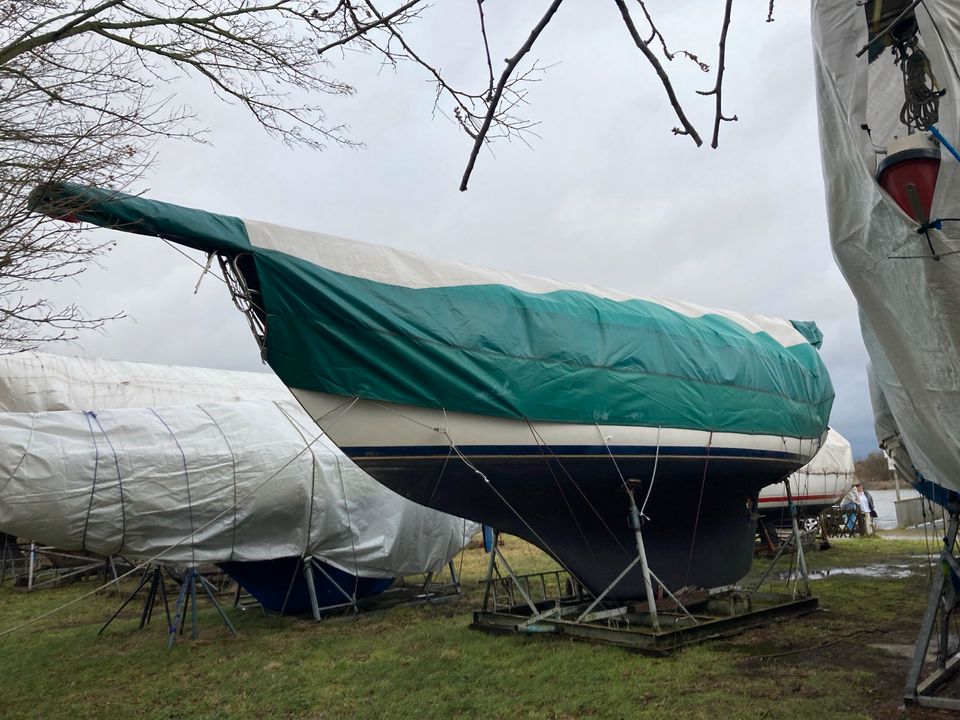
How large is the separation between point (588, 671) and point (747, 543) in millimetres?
4756

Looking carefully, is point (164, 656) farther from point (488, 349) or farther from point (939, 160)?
point (939, 160)

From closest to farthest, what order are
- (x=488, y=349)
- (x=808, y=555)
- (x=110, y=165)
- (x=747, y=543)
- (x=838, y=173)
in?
1. (x=838, y=173)
2. (x=110, y=165)
3. (x=488, y=349)
4. (x=747, y=543)
5. (x=808, y=555)

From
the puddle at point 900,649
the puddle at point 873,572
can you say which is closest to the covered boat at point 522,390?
the puddle at point 900,649

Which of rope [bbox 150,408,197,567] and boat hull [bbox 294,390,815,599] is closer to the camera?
boat hull [bbox 294,390,815,599]

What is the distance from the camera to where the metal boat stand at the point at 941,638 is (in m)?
5.46

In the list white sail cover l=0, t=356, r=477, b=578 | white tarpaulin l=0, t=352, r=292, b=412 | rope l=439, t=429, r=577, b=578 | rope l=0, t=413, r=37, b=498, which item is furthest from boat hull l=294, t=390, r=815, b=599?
white tarpaulin l=0, t=352, r=292, b=412

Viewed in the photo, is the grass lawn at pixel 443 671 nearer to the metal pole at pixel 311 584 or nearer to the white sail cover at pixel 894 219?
the metal pole at pixel 311 584

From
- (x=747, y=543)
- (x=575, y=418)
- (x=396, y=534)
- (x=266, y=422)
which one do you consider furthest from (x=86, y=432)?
(x=747, y=543)

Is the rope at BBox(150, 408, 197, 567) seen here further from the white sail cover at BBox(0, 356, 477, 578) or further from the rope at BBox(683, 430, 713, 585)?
the rope at BBox(683, 430, 713, 585)

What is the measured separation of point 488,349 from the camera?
7695mm

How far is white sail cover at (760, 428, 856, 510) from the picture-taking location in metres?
17.5

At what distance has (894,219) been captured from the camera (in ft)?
13.2

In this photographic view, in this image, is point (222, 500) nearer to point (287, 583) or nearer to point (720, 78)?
point (287, 583)

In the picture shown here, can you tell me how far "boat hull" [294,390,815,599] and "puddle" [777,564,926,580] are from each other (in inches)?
150
